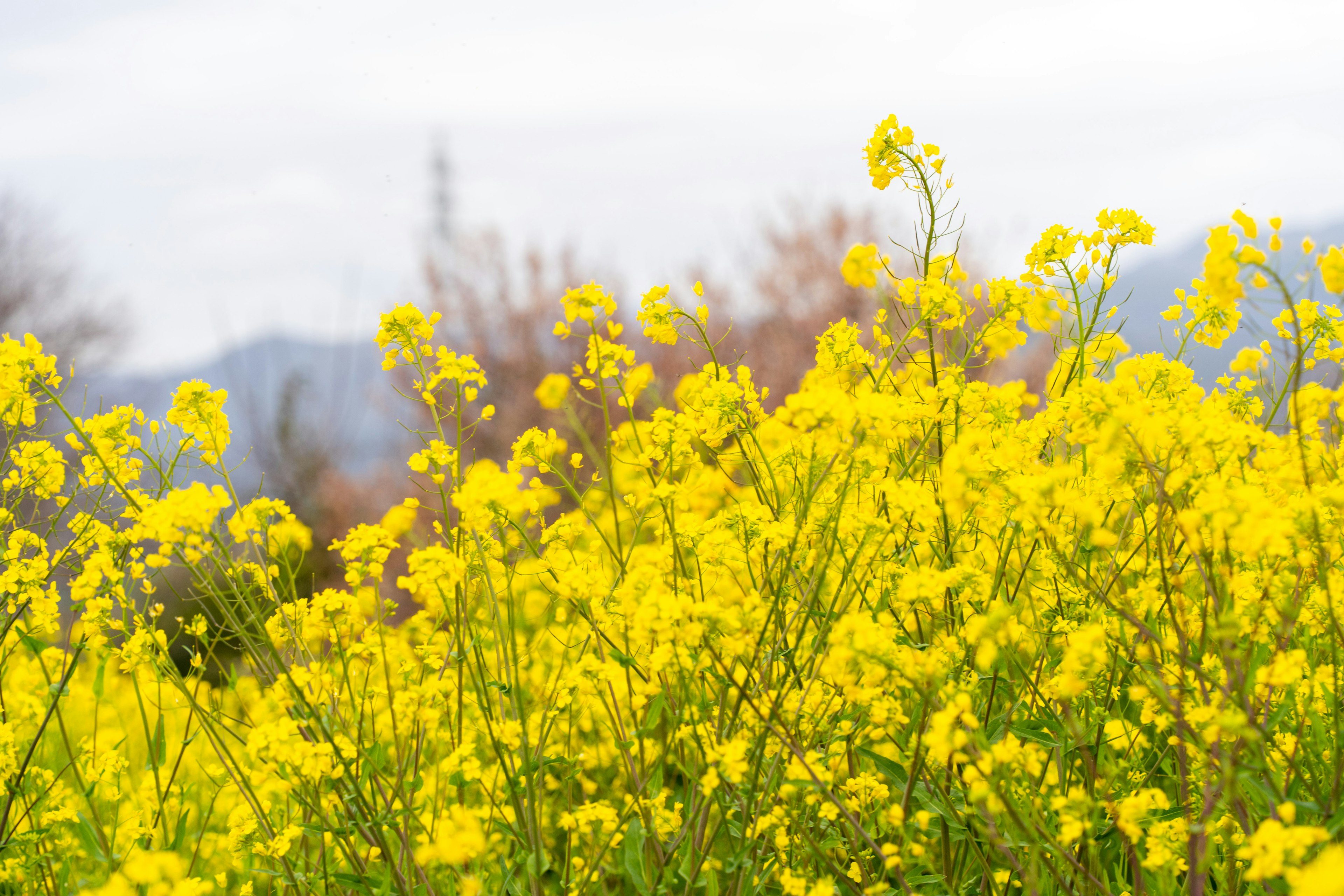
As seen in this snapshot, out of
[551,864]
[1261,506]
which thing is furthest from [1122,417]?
[551,864]

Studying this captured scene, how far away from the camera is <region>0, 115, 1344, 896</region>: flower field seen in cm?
178

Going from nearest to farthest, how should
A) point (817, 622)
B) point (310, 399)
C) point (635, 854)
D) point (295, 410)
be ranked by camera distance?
point (635, 854)
point (817, 622)
point (295, 410)
point (310, 399)

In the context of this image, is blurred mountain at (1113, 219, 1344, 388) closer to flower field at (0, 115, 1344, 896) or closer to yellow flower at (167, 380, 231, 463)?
flower field at (0, 115, 1344, 896)

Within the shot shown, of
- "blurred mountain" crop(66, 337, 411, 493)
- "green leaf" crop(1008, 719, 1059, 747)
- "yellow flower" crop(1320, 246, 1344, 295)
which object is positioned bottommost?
"blurred mountain" crop(66, 337, 411, 493)

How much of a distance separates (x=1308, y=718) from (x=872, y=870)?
4.07ft

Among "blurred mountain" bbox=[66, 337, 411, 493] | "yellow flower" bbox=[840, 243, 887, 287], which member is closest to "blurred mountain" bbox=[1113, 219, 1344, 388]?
"yellow flower" bbox=[840, 243, 887, 287]

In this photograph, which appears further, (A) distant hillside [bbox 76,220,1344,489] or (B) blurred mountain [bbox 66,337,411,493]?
(B) blurred mountain [bbox 66,337,411,493]

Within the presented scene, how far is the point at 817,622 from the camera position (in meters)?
2.71

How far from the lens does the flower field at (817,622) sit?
178 centimetres

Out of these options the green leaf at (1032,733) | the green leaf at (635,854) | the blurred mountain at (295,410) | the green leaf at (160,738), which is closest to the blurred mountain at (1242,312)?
the green leaf at (1032,733)

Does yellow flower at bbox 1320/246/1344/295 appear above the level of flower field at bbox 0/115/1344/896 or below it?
above

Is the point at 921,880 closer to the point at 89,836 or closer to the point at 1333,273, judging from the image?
the point at 1333,273

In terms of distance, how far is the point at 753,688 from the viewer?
1991 mm

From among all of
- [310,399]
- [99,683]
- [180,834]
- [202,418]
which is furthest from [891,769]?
[310,399]
